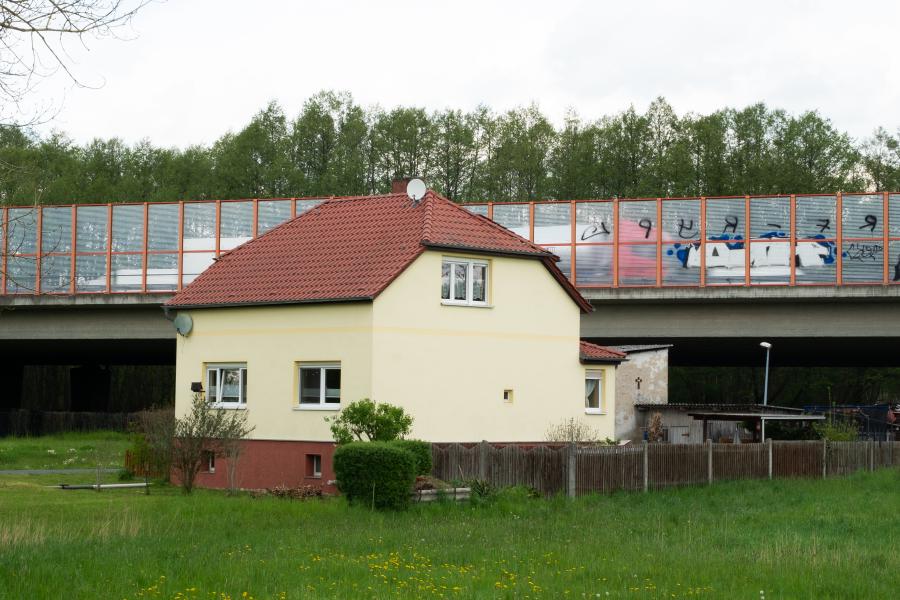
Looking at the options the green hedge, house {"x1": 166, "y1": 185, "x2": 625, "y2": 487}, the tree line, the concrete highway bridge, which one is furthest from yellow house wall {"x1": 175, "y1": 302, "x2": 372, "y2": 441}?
the tree line

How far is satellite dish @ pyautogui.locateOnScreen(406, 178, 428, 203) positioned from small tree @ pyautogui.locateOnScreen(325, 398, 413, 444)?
7446 millimetres

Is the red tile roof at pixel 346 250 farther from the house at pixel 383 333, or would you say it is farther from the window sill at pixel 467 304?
the window sill at pixel 467 304

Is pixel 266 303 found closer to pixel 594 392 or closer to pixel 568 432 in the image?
pixel 568 432

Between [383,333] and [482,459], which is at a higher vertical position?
[383,333]

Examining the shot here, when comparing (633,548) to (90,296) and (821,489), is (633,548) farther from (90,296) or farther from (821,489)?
(90,296)

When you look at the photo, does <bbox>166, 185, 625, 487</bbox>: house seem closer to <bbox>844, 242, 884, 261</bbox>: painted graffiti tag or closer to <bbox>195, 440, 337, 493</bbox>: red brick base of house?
<bbox>195, 440, 337, 493</bbox>: red brick base of house

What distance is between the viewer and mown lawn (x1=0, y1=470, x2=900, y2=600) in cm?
1484

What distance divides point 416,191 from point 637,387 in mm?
16263

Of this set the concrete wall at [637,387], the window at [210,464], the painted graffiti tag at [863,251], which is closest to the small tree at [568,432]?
the window at [210,464]

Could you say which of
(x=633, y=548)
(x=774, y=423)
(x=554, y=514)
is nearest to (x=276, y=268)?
(x=554, y=514)

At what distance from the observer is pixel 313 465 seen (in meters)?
30.7

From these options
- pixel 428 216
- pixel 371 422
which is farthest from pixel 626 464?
pixel 428 216

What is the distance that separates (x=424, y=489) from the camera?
25.3 m

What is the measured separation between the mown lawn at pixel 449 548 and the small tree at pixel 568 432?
607 centimetres
